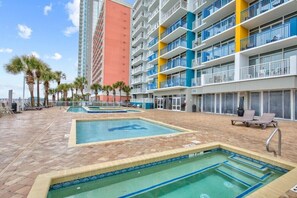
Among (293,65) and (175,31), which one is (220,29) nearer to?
(175,31)

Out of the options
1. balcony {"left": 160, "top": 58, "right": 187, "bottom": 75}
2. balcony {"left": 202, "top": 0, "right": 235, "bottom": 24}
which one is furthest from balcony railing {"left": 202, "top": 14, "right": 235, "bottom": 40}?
balcony {"left": 160, "top": 58, "right": 187, "bottom": 75}

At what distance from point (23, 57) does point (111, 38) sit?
3455 centimetres

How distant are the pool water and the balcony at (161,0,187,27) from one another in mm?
23282

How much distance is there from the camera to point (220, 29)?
19.0 meters

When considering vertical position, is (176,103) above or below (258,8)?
below

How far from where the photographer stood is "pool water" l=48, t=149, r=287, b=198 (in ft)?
11.5

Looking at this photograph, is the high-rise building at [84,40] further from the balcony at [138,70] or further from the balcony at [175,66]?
the balcony at [175,66]

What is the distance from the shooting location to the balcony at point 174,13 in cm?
2372

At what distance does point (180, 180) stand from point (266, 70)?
46.4 feet

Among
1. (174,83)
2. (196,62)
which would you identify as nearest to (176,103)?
(174,83)

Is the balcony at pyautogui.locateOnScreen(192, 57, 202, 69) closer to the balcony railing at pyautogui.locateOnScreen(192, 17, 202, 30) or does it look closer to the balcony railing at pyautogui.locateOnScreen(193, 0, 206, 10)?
the balcony railing at pyautogui.locateOnScreen(192, 17, 202, 30)

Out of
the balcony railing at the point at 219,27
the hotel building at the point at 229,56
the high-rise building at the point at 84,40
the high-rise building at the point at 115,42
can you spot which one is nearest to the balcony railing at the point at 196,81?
the hotel building at the point at 229,56

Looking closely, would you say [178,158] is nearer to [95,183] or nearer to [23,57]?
[95,183]

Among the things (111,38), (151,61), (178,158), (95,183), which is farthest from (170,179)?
(111,38)
